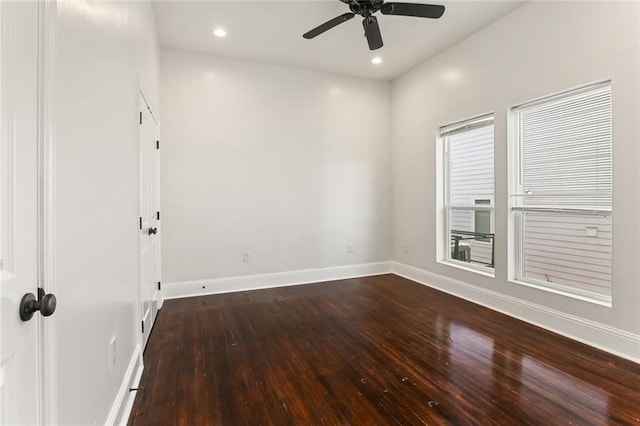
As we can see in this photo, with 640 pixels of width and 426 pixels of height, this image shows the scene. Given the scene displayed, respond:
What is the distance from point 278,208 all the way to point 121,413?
2987 millimetres

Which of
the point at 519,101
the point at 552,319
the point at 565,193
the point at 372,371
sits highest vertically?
the point at 519,101

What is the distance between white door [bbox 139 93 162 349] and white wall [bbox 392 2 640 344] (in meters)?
3.43

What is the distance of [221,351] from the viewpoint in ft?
8.25

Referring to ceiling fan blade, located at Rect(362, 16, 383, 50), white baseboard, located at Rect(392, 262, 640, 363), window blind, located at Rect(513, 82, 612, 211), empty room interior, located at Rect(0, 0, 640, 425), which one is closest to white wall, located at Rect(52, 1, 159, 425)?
empty room interior, located at Rect(0, 0, 640, 425)

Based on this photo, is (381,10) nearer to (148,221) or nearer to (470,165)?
(470,165)

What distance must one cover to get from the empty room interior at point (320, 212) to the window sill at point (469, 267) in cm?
4

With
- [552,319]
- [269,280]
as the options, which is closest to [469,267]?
[552,319]

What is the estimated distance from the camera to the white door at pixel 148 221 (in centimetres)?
248

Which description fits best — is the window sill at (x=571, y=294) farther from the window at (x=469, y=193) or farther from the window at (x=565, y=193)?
the window at (x=469, y=193)

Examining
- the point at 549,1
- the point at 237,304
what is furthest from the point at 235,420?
the point at 549,1

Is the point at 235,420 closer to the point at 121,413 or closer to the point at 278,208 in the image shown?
the point at 121,413

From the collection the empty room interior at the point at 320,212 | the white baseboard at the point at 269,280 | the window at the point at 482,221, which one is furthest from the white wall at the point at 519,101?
the white baseboard at the point at 269,280

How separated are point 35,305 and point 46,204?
0.95ft

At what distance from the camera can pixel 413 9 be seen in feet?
8.55
